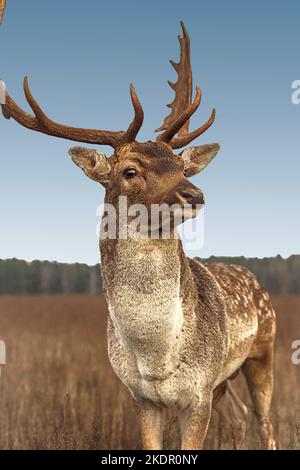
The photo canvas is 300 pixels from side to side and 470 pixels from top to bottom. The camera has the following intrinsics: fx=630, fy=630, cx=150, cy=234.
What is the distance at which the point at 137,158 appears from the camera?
4.33m

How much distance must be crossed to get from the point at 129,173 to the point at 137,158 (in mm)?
119

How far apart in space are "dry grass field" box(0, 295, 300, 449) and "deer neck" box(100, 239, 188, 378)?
43.8 inches

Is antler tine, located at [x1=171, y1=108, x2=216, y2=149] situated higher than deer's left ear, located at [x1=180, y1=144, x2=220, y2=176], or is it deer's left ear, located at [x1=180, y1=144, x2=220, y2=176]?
antler tine, located at [x1=171, y1=108, x2=216, y2=149]

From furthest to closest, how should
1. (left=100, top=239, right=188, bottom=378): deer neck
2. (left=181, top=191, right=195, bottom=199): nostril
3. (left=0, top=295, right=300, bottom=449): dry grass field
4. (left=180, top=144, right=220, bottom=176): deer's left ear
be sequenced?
(left=0, top=295, right=300, bottom=449): dry grass field → (left=180, top=144, right=220, bottom=176): deer's left ear → (left=100, top=239, right=188, bottom=378): deer neck → (left=181, top=191, right=195, bottom=199): nostril

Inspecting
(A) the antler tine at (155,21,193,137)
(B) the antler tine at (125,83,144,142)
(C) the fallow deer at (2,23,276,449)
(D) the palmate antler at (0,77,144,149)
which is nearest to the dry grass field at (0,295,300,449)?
(C) the fallow deer at (2,23,276,449)

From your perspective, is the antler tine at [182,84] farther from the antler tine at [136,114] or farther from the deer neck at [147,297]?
the deer neck at [147,297]

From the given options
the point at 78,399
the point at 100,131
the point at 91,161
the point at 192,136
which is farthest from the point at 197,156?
the point at 78,399

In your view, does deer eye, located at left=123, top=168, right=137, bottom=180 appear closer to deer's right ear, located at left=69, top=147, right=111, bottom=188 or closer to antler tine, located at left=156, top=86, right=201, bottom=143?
deer's right ear, located at left=69, top=147, right=111, bottom=188

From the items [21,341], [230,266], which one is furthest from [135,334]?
[21,341]

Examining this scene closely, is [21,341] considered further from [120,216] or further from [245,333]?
[120,216]

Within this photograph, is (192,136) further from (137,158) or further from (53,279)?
(53,279)

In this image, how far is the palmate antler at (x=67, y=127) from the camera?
180 inches

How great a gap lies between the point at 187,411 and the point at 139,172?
6.00ft

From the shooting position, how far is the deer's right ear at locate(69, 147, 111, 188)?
454 centimetres
